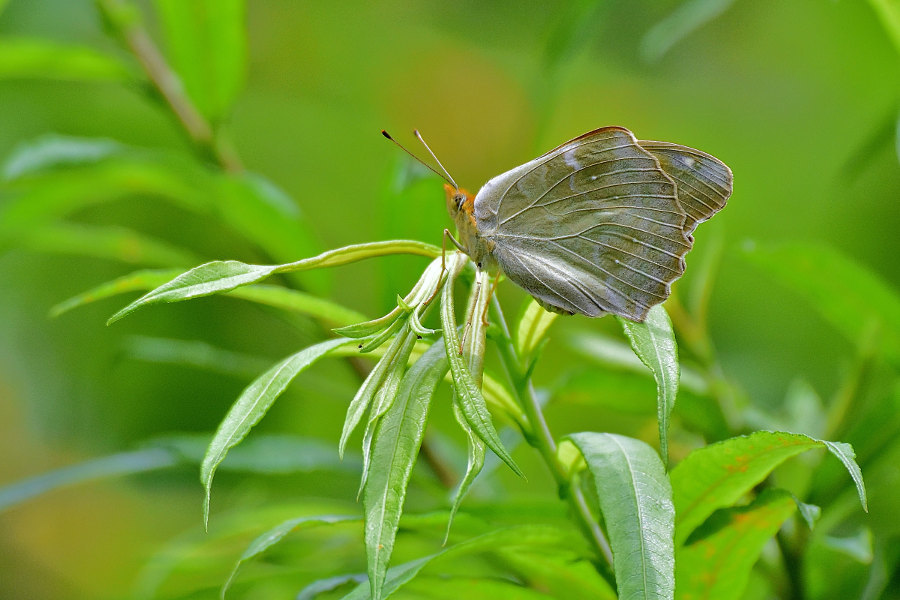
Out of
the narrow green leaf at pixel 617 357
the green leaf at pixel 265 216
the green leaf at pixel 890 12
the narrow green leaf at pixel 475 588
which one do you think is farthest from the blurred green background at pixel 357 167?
the narrow green leaf at pixel 475 588

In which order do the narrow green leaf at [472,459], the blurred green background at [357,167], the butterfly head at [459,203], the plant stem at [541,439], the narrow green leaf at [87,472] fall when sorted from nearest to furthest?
1. the narrow green leaf at [472,459]
2. the plant stem at [541,439]
3. the butterfly head at [459,203]
4. the narrow green leaf at [87,472]
5. the blurred green background at [357,167]

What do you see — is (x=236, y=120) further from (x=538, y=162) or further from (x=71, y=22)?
(x=538, y=162)

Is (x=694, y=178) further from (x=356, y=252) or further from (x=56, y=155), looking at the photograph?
→ (x=56, y=155)

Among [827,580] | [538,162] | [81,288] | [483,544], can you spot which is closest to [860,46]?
[827,580]

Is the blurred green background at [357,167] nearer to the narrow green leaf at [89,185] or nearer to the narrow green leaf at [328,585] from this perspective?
the narrow green leaf at [89,185]

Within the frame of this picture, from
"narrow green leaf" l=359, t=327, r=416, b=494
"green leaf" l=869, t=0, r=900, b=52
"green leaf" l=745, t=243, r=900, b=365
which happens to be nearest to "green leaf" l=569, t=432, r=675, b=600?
"narrow green leaf" l=359, t=327, r=416, b=494

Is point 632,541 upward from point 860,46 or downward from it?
downward

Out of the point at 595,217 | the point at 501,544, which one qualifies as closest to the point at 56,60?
the point at 595,217
